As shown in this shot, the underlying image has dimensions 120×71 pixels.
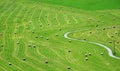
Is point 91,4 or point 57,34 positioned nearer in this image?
point 57,34

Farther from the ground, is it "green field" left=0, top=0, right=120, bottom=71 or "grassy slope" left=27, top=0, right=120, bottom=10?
"grassy slope" left=27, top=0, right=120, bottom=10

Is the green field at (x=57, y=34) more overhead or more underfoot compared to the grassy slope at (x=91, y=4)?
Result: more underfoot

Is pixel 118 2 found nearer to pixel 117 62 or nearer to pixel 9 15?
pixel 9 15

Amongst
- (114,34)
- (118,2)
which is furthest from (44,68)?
(118,2)

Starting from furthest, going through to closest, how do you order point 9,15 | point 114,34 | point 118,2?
1. point 118,2
2. point 9,15
3. point 114,34

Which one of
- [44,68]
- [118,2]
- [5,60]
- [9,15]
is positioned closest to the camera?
[44,68]

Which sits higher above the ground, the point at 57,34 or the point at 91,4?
the point at 91,4

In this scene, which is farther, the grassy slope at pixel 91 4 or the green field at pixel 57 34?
the grassy slope at pixel 91 4

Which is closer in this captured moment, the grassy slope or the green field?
the green field
